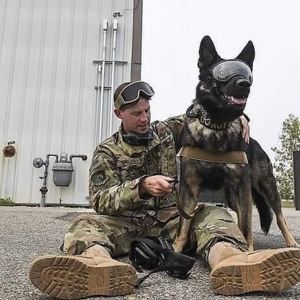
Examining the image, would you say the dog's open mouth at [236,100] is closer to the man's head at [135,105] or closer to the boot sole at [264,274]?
the man's head at [135,105]

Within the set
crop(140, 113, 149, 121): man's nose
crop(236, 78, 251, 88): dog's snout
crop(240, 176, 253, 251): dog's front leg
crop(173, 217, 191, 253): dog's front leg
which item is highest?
crop(236, 78, 251, 88): dog's snout

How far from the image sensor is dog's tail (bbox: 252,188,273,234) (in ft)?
8.99

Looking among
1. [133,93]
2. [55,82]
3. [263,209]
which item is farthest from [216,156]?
[55,82]

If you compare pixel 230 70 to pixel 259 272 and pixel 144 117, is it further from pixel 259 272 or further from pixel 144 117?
pixel 259 272

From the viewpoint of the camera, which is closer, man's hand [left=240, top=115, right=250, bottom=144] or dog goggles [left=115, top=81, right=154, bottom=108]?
dog goggles [left=115, top=81, right=154, bottom=108]

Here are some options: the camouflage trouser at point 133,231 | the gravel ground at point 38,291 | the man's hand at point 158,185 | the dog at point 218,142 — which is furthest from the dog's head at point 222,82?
the gravel ground at point 38,291

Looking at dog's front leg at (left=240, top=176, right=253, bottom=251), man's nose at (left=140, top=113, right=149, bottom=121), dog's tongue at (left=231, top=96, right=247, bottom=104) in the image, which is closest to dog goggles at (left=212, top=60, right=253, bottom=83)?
dog's tongue at (left=231, top=96, right=247, bottom=104)

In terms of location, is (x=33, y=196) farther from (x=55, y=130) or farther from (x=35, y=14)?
(x=35, y=14)

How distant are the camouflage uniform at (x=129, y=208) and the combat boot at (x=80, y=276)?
305 millimetres

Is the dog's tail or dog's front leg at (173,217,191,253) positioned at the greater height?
the dog's tail

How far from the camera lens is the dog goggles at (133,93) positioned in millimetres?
2074

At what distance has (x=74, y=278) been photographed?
1299 mm

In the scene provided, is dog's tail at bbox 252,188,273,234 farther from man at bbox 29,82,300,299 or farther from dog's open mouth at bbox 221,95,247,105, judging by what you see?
dog's open mouth at bbox 221,95,247,105

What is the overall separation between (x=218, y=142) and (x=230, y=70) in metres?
0.40
